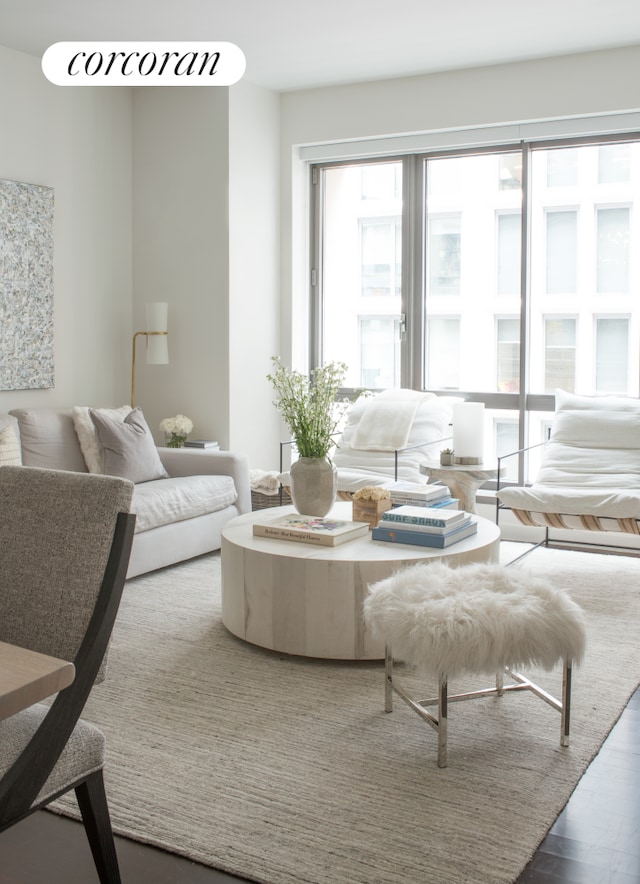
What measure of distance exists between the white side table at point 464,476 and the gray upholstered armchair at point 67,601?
3.12m

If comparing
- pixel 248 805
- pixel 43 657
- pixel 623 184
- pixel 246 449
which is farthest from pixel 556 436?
pixel 43 657

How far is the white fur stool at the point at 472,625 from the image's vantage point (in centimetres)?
225

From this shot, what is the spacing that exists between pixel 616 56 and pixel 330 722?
402cm

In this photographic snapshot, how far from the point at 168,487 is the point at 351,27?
2.54 meters

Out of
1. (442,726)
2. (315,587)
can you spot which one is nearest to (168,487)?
(315,587)

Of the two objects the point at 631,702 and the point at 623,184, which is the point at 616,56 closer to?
the point at 623,184

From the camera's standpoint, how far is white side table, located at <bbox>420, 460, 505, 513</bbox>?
451cm

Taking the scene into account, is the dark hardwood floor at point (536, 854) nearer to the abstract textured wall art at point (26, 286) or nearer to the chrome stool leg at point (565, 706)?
the chrome stool leg at point (565, 706)

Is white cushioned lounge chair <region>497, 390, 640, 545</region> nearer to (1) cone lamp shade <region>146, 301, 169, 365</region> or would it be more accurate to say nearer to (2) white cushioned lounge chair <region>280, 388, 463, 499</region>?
(2) white cushioned lounge chair <region>280, 388, 463, 499</region>

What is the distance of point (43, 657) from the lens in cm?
122

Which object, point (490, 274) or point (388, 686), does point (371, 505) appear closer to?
point (388, 686)

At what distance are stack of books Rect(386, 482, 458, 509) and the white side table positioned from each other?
88cm

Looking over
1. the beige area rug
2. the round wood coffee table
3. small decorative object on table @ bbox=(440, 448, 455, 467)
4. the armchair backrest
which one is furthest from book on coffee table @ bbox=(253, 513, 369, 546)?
the armchair backrest

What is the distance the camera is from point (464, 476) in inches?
181
